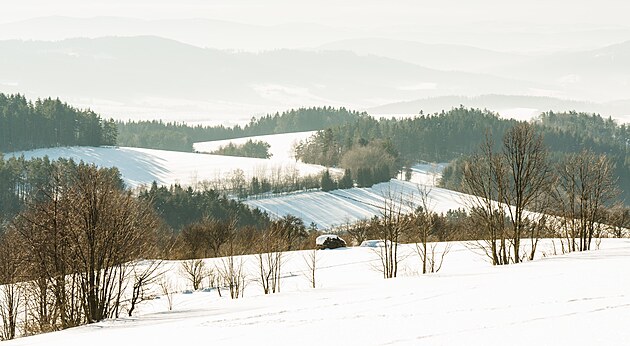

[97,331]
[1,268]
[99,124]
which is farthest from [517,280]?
[99,124]

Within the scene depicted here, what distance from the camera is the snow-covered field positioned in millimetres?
14664

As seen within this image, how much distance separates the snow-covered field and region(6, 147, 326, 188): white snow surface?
14249 centimetres

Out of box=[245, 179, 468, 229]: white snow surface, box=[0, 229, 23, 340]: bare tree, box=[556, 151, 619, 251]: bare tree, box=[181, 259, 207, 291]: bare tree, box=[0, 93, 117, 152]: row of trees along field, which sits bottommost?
box=[245, 179, 468, 229]: white snow surface

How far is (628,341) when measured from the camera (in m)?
13.0

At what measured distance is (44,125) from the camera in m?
179

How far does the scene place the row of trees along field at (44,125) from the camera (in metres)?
175

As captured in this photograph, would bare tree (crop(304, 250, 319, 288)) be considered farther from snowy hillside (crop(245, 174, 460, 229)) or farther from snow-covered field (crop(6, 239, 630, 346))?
snowy hillside (crop(245, 174, 460, 229))

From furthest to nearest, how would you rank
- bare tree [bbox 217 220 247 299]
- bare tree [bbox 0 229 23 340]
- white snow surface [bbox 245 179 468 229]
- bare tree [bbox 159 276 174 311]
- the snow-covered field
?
white snow surface [bbox 245 179 468 229] < bare tree [bbox 217 220 247 299] < bare tree [bbox 159 276 174 311] < bare tree [bbox 0 229 23 340] < the snow-covered field

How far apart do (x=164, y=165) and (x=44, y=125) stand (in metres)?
31.1

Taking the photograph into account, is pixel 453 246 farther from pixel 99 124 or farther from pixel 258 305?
pixel 99 124

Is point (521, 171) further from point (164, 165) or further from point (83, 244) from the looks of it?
point (164, 165)

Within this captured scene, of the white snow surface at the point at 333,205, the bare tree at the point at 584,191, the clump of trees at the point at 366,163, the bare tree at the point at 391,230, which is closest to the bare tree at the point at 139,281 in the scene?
the bare tree at the point at 391,230

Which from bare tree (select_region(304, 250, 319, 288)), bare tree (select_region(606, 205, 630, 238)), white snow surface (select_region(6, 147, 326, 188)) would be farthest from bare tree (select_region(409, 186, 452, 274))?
white snow surface (select_region(6, 147, 326, 188))

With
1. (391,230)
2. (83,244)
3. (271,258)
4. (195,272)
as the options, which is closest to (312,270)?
(271,258)
